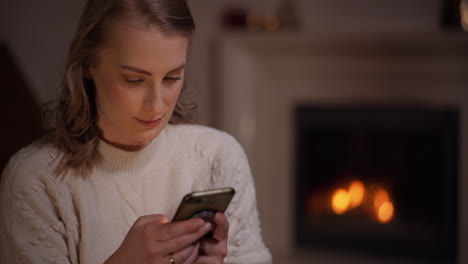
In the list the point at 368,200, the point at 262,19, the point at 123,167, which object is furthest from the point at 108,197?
the point at 368,200

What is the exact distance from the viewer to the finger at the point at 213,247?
0.82 meters

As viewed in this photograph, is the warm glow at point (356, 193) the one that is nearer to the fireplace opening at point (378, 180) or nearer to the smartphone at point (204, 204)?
the fireplace opening at point (378, 180)

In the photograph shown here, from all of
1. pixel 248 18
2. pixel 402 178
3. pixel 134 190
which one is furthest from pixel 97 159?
pixel 402 178

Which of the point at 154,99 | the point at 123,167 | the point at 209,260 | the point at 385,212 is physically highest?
the point at 154,99

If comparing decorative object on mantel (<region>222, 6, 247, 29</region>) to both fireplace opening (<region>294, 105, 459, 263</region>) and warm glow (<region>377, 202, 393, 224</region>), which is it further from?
warm glow (<region>377, 202, 393, 224</region>)

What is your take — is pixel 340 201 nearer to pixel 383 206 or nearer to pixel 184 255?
pixel 383 206

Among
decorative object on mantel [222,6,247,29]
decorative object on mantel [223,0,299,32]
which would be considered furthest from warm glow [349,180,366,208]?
decorative object on mantel [222,6,247,29]

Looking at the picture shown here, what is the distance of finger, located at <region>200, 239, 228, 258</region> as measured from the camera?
0.82 meters

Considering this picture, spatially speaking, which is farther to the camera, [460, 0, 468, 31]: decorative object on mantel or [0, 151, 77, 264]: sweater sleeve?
[460, 0, 468, 31]: decorative object on mantel

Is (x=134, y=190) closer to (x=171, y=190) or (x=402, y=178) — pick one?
(x=171, y=190)

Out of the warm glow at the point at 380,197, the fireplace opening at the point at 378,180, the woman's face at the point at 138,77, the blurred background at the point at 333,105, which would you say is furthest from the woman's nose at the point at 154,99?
the warm glow at the point at 380,197

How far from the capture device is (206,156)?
97 centimetres

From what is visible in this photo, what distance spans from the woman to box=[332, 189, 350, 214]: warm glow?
69.3 inches

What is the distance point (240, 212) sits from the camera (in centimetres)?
95
